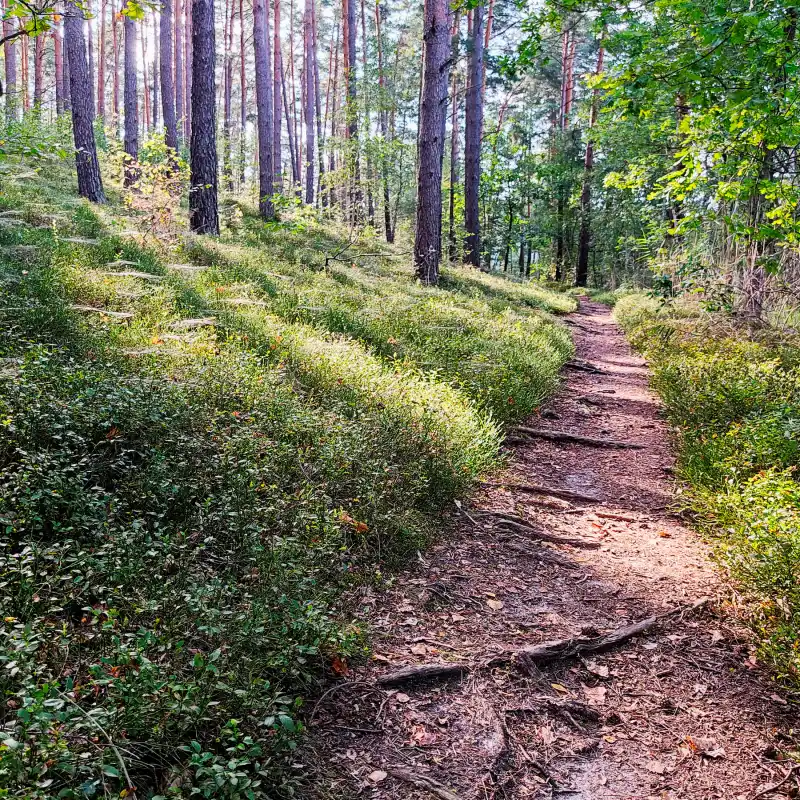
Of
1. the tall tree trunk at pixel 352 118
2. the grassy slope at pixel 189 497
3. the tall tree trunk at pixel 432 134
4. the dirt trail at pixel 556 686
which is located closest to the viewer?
the grassy slope at pixel 189 497

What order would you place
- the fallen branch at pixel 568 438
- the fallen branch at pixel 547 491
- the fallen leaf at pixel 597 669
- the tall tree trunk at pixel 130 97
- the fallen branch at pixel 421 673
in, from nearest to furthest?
the fallen branch at pixel 421 673
the fallen leaf at pixel 597 669
the fallen branch at pixel 547 491
the fallen branch at pixel 568 438
the tall tree trunk at pixel 130 97

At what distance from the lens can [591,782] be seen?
2.45 metres

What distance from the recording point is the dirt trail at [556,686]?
2.46 meters

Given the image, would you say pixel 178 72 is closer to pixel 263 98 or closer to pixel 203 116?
pixel 263 98

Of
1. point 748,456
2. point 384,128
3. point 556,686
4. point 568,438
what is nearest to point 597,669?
point 556,686

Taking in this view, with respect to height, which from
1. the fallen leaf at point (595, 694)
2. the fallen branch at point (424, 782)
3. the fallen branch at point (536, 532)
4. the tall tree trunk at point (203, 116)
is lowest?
the fallen leaf at point (595, 694)

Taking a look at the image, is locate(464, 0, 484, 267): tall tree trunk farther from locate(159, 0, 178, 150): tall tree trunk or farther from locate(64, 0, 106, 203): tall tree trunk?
locate(64, 0, 106, 203): tall tree trunk

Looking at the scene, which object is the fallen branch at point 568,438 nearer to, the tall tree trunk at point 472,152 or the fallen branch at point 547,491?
the fallen branch at point 547,491

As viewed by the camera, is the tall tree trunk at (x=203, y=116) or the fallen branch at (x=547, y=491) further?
the tall tree trunk at (x=203, y=116)

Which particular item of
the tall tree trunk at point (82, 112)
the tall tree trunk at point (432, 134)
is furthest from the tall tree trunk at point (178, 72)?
the tall tree trunk at point (432, 134)

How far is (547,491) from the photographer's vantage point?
5.34 m

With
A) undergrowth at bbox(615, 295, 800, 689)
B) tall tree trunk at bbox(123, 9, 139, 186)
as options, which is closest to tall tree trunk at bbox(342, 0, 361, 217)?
tall tree trunk at bbox(123, 9, 139, 186)

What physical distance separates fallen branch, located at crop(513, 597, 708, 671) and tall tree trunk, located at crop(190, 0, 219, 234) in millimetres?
10323

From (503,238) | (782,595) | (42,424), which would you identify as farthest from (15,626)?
(503,238)
